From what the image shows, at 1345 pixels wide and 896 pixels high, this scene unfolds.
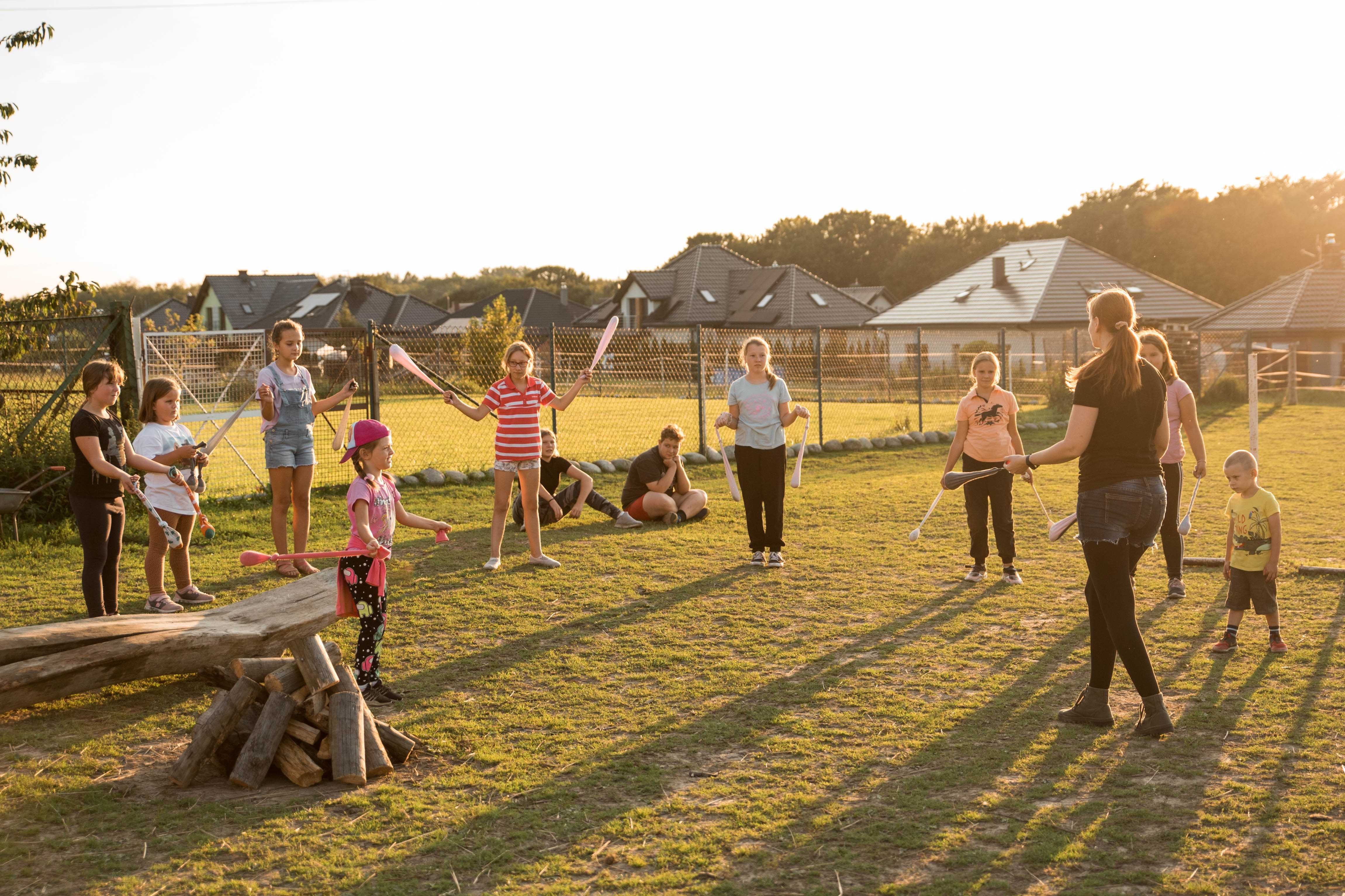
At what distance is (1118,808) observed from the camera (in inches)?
165

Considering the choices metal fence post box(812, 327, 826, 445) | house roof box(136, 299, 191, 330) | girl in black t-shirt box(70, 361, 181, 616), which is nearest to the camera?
girl in black t-shirt box(70, 361, 181, 616)

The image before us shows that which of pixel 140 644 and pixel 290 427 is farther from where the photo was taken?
pixel 290 427

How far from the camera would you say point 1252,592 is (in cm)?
627

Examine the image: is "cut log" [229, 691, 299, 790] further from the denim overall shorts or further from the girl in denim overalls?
the denim overall shorts

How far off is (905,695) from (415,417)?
72.2ft

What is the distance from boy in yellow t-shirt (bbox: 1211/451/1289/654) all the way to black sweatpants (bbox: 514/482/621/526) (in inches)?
244

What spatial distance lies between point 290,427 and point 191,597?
4.77ft

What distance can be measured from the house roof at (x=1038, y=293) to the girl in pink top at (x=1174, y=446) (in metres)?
37.5

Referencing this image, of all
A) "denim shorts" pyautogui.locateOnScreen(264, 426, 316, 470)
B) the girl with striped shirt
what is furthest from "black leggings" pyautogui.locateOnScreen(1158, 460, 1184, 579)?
"denim shorts" pyautogui.locateOnScreen(264, 426, 316, 470)

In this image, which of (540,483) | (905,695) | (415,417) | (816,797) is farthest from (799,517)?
(415,417)

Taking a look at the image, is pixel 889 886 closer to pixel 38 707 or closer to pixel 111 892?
pixel 111 892

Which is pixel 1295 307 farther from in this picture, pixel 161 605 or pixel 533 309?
pixel 533 309

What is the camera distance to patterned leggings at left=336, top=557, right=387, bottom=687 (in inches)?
220

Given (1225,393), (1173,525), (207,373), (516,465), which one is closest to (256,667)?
(516,465)
